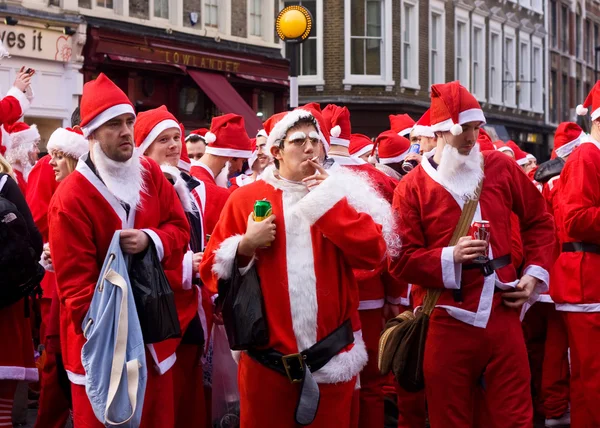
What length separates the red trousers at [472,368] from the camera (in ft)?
20.0

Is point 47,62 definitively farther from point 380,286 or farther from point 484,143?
point 380,286

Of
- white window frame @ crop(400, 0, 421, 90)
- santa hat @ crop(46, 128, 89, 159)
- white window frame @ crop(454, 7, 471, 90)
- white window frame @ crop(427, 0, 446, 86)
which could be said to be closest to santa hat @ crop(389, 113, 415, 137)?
santa hat @ crop(46, 128, 89, 159)

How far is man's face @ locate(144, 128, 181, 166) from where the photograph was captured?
297 inches

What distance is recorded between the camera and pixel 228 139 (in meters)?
9.09

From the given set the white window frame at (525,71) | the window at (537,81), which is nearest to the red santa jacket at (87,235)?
the white window frame at (525,71)

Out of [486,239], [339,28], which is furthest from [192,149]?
[339,28]

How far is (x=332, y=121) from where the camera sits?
28.2 ft

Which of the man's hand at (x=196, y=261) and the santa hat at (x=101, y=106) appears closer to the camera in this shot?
the santa hat at (x=101, y=106)

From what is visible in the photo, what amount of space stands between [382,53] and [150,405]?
2878 cm

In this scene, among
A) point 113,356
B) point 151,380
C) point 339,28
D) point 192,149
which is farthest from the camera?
point 339,28

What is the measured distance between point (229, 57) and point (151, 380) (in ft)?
66.6

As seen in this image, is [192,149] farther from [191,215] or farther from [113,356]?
[113,356]

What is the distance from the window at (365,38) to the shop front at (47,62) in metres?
13.6

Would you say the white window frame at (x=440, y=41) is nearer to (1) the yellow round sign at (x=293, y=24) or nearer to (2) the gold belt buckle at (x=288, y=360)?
(1) the yellow round sign at (x=293, y=24)
